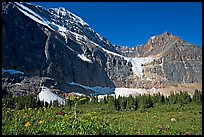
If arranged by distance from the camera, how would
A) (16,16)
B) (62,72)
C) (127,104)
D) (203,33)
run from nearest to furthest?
(203,33) → (127,104) → (16,16) → (62,72)

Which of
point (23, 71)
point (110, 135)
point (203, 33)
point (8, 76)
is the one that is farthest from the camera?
point (23, 71)

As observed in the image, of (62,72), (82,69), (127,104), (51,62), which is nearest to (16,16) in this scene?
(51,62)

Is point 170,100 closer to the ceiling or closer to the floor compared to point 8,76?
closer to the floor

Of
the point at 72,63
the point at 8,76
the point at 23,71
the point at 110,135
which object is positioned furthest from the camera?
the point at 72,63

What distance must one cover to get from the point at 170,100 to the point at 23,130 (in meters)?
68.6

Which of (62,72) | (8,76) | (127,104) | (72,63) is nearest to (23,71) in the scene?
(8,76)

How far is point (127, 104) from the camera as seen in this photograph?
64.2 metres

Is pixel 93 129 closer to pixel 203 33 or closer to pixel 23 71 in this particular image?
pixel 203 33

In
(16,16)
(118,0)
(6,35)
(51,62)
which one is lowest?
(118,0)

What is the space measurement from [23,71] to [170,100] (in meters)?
95.4

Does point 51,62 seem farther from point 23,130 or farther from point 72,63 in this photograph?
point 23,130

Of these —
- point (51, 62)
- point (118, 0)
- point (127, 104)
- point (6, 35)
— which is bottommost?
point (127, 104)

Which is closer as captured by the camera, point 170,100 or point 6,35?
point 170,100

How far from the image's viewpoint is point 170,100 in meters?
72.8
